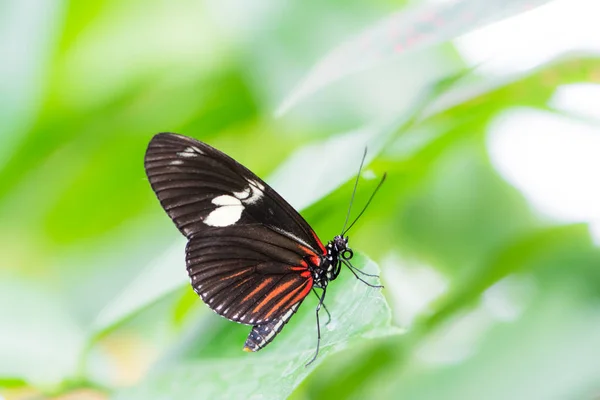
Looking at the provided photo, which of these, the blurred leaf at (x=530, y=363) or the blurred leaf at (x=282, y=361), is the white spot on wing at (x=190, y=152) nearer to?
the blurred leaf at (x=282, y=361)

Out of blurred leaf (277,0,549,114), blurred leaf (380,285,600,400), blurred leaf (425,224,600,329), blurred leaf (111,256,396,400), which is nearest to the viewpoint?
blurred leaf (111,256,396,400)

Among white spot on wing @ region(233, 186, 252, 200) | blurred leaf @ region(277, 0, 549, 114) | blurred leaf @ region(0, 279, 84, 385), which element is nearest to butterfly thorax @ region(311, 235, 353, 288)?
white spot on wing @ region(233, 186, 252, 200)

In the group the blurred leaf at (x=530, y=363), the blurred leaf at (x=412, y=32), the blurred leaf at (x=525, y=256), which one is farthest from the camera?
the blurred leaf at (x=525, y=256)

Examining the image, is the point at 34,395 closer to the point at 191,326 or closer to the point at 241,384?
the point at 191,326

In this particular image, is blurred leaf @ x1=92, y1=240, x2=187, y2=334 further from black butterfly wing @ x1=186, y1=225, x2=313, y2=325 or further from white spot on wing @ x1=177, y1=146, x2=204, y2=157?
white spot on wing @ x1=177, y1=146, x2=204, y2=157

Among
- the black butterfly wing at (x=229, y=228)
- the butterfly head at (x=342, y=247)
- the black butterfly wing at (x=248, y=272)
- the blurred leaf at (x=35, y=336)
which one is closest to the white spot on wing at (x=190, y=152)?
the black butterfly wing at (x=229, y=228)

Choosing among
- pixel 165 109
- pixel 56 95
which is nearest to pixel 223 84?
pixel 165 109

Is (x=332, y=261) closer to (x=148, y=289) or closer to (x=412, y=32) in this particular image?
(x=148, y=289)
